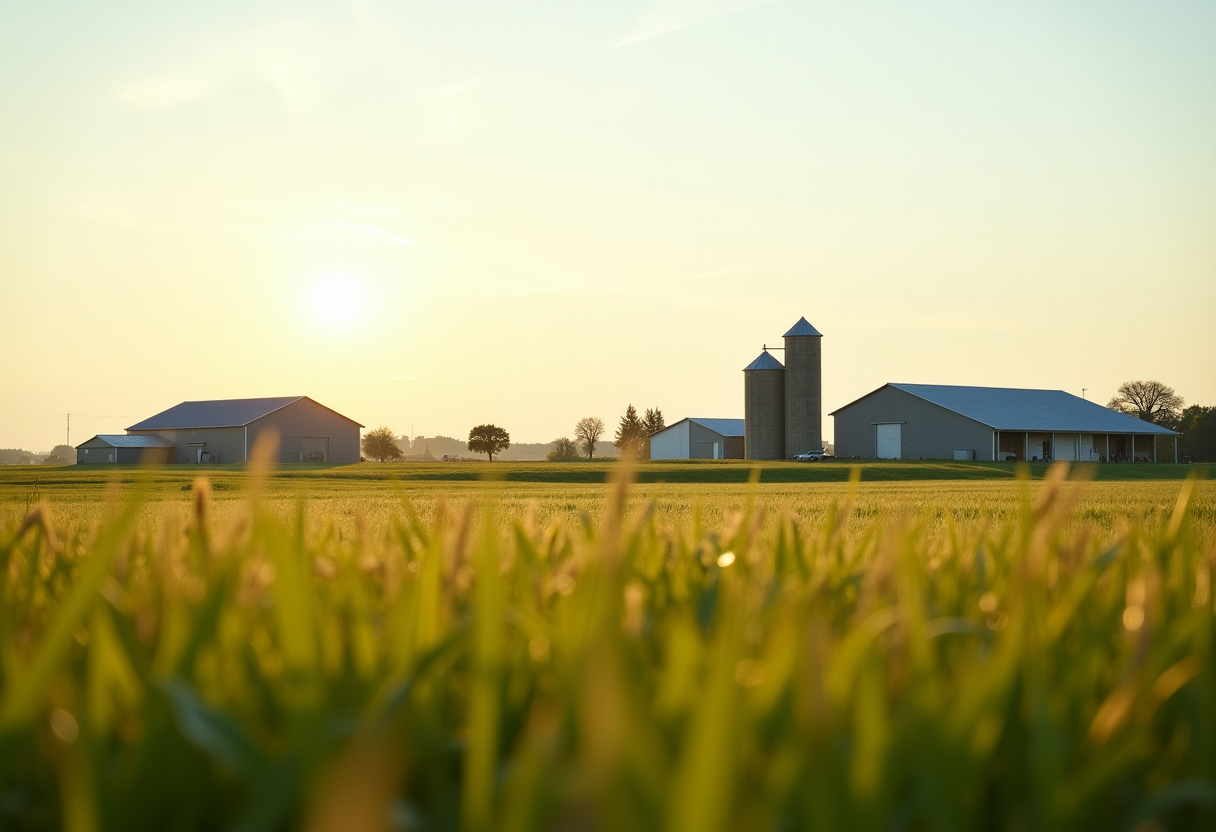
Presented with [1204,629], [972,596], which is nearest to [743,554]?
[972,596]

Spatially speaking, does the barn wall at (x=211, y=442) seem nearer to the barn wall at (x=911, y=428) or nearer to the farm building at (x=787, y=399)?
the farm building at (x=787, y=399)

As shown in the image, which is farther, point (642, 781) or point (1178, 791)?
point (1178, 791)

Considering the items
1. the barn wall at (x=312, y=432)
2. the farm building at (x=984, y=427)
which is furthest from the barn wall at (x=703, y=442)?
the barn wall at (x=312, y=432)

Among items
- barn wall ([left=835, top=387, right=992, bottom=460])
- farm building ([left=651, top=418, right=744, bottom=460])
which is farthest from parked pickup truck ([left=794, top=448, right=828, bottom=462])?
farm building ([left=651, top=418, right=744, bottom=460])

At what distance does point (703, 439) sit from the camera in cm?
8419

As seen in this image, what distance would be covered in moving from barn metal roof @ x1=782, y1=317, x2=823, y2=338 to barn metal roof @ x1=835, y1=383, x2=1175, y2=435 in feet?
21.4

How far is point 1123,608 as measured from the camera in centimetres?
143

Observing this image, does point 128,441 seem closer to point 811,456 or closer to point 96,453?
point 96,453

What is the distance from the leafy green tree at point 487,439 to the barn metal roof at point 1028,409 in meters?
45.9

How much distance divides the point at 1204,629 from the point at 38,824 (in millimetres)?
998

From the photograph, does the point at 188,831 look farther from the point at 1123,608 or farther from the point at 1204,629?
the point at 1123,608

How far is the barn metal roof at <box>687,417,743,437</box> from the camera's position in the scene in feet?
273

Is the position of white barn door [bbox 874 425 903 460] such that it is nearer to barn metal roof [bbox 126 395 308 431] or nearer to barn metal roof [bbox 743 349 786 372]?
barn metal roof [bbox 743 349 786 372]

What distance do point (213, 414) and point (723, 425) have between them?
142 feet
